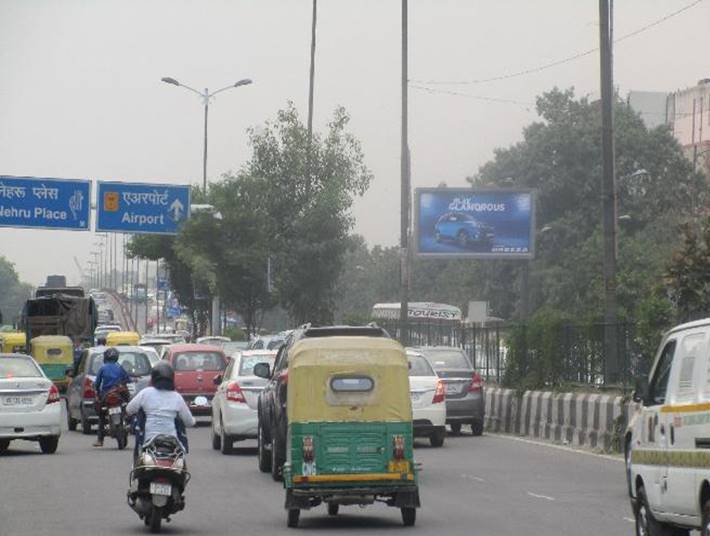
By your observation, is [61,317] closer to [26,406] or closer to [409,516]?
[26,406]

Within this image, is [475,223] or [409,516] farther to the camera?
[475,223]

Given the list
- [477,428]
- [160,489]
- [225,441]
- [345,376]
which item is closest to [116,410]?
[225,441]

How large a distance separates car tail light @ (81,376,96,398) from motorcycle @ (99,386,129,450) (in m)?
4.39

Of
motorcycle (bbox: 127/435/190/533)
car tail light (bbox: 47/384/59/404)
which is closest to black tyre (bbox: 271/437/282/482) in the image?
motorcycle (bbox: 127/435/190/533)

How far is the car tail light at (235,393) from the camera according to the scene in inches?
1132

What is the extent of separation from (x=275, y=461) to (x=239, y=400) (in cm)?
582

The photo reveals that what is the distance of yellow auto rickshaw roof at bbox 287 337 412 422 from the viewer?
59.2 feet

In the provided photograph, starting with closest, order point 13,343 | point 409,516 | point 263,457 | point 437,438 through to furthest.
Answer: point 409,516 → point 263,457 → point 437,438 → point 13,343

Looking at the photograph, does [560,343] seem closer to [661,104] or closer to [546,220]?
[546,220]

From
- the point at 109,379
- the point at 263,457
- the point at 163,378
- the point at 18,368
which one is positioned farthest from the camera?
the point at 109,379

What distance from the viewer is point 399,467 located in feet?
58.2

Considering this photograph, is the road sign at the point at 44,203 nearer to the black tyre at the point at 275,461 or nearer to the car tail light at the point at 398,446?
the black tyre at the point at 275,461

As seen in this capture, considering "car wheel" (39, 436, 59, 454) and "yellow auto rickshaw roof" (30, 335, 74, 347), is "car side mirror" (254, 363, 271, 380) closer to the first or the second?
"car wheel" (39, 436, 59, 454)

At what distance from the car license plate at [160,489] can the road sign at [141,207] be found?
3927cm
